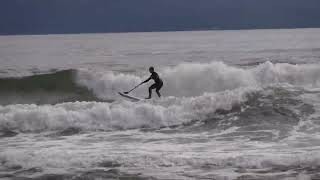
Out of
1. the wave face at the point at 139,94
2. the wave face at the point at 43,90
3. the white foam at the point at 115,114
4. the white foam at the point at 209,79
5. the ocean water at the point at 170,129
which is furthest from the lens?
the white foam at the point at 209,79

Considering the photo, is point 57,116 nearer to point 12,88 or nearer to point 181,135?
point 181,135

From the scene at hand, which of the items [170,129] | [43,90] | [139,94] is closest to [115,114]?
[170,129]

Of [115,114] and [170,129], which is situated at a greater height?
[115,114]

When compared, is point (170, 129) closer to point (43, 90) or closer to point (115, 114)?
point (115, 114)

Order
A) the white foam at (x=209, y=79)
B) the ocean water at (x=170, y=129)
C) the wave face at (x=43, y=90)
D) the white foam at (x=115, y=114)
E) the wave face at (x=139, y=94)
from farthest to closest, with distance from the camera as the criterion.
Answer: the white foam at (x=209, y=79) → the wave face at (x=43, y=90) → the wave face at (x=139, y=94) → the white foam at (x=115, y=114) → the ocean water at (x=170, y=129)

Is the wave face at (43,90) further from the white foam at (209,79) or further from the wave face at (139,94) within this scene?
the white foam at (209,79)

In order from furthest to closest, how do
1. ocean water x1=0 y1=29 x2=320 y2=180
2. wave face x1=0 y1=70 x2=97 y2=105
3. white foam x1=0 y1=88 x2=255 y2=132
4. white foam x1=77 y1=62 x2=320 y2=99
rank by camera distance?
white foam x1=77 y1=62 x2=320 y2=99 → wave face x1=0 y1=70 x2=97 y2=105 → white foam x1=0 y1=88 x2=255 y2=132 → ocean water x1=0 y1=29 x2=320 y2=180

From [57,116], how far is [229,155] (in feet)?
19.2

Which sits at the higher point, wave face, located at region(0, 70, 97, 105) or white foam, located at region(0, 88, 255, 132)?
wave face, located at region(0, 70, 97, 105)

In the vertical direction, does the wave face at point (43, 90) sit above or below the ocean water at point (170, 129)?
above

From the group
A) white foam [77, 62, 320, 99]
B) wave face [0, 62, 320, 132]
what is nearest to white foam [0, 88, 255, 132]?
wave face [0, 62, 320, 132]

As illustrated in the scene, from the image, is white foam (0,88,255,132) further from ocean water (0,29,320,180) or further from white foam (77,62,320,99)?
white foam (77,62,320,99)

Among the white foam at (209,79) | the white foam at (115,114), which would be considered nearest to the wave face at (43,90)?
the white foam at (209,79)

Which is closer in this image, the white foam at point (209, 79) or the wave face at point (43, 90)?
A: the wave face at point (43, 90)
